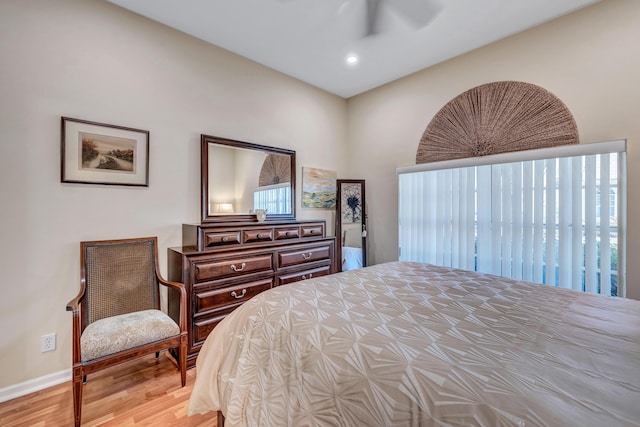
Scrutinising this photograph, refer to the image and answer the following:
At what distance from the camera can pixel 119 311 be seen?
2.20 meters

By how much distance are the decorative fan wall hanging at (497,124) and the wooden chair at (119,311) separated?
3.08 metres

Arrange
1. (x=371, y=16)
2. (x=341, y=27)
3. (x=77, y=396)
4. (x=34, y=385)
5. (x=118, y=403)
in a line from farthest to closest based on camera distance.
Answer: (x=341, y=27)
(x=371, y=16)
(x=34, y=385)
(x=118, y=403)
(x=77, y=396)

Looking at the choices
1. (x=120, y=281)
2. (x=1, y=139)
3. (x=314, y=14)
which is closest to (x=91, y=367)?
(x=120, y=281)

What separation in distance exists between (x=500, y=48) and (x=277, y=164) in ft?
8.78

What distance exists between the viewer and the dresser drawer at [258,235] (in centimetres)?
269

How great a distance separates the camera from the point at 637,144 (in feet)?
6.99

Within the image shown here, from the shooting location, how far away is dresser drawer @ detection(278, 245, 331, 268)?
9.52 feet

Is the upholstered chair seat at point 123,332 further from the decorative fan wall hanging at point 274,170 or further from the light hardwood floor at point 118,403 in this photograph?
the decorative fan wall hanging at point 274,170

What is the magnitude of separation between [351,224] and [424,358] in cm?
305

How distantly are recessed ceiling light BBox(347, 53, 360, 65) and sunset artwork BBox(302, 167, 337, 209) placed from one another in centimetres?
139

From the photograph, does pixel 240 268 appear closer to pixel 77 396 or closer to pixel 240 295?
pixel 240 295

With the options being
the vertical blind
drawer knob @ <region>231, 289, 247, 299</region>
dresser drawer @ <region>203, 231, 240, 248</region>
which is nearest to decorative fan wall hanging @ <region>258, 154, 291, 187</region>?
dresser drawer @ <region>203, 231, 240, 248</region>

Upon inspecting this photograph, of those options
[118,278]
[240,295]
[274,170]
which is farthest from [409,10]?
[118,278]

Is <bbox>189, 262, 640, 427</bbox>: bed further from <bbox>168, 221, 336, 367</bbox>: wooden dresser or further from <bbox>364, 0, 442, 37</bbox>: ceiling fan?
<bbox>364, 0, 442, 37</bbox>: ceiling fan
